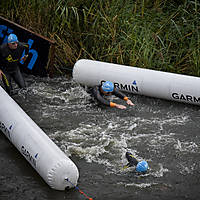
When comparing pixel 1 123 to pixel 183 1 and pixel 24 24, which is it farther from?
pixel 183 1

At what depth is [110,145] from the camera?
7.42 metres

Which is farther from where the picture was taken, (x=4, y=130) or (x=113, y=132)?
(x=113, y=132)

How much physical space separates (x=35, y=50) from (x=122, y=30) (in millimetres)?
2250

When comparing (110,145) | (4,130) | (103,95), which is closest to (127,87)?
(103,95)

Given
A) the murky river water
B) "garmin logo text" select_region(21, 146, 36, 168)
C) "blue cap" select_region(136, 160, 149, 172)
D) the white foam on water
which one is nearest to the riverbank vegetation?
the murky river water

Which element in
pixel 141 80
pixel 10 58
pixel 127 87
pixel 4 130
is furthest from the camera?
pixel 127 87

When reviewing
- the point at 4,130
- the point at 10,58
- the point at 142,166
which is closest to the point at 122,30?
the point at 10,58

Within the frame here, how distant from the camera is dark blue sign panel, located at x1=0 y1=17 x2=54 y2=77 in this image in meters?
10.4

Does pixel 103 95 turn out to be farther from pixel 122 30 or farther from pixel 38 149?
pixel 38 149

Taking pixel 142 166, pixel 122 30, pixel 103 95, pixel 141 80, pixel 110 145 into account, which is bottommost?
pixel 110 145

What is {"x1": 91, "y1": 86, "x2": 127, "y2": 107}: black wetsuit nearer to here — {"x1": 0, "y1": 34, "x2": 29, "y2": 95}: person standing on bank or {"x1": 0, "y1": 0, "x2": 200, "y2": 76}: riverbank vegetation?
{"x1": 0, "y1": 0, "x2": 200, "y2": 76}: riverbank vegetation

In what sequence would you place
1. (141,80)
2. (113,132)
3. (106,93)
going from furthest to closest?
(141,80) < (106,93) < (113,132)

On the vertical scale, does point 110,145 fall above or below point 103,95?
below

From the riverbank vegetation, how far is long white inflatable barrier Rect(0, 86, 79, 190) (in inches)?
143
